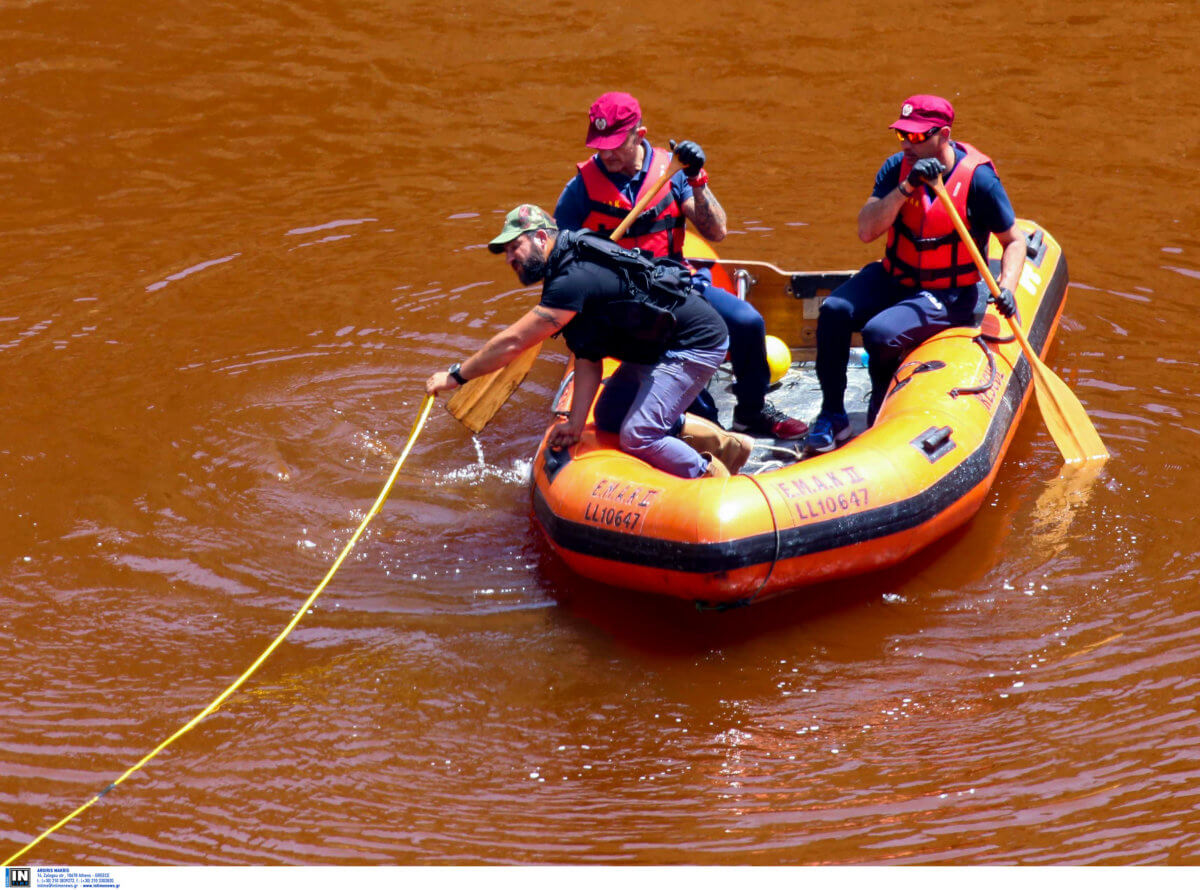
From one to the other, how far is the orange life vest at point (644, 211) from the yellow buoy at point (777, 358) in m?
0.90

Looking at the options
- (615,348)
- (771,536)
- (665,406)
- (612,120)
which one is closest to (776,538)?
(771,536)

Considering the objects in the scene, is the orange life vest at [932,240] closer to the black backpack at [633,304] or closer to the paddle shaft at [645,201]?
the paddle shaft at [645,201]

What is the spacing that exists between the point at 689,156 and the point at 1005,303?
1393mm

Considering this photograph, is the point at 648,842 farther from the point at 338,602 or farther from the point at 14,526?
the point at 14,526

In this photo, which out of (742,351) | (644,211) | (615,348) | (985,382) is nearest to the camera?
(615,348)

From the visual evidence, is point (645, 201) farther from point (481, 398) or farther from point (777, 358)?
point (777, 358)

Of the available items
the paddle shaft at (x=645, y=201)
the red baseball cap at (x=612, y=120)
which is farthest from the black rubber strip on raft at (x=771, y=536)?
the red baseball cap at (x=612, y=120)

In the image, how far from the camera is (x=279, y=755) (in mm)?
4531

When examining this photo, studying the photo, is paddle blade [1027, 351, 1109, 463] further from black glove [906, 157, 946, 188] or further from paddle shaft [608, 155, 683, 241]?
paddle shaft [608, 155, 683, 241]

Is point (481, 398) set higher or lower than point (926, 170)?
lower

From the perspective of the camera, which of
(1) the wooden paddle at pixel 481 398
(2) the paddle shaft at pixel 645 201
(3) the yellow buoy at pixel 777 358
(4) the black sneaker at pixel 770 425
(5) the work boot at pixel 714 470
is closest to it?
(5) the work boot at pixel 714 470

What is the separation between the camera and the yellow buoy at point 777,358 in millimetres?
6466

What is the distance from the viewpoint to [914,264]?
5809mm

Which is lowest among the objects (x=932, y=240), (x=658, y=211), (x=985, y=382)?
(x=985, y=382)
